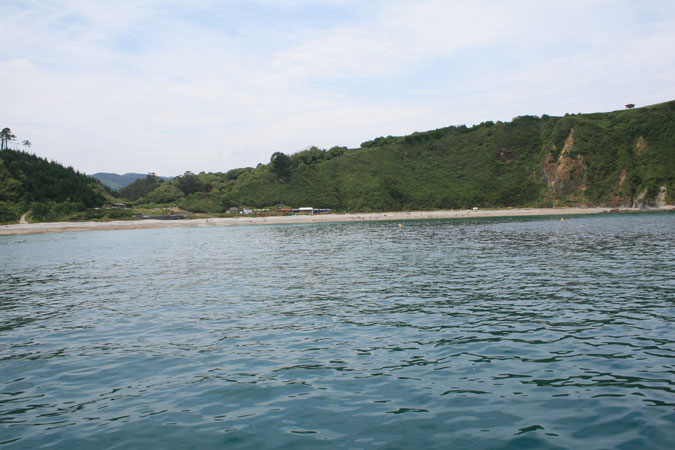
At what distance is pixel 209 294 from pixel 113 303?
4.25 m

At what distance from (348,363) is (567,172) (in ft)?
509

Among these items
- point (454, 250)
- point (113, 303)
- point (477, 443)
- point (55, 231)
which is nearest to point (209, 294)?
point (113, 303)

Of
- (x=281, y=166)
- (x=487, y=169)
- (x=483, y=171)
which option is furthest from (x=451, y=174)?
(x=281, y=166)

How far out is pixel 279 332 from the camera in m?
14.6

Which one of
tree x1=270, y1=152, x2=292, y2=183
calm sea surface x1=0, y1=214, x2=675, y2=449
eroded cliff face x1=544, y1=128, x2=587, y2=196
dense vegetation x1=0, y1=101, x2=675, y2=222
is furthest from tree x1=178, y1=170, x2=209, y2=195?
calm sea surface x1=0, y1=214, x2=675, y2=449

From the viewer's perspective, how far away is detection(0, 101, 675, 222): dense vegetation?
12794 centimetres

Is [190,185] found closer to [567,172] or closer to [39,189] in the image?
[39,189]

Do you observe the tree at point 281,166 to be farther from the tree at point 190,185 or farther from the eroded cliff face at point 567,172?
the eroded cliff face at point 567,172

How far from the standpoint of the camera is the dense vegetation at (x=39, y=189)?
116 metres

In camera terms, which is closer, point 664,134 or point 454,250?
point 454,250

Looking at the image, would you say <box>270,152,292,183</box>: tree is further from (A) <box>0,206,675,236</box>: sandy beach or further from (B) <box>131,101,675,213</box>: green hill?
(A) <box>0,206,675,236</box>: sandy beach

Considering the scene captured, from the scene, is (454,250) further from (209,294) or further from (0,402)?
(0,402)

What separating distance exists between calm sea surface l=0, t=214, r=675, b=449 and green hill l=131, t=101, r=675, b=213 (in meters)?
127

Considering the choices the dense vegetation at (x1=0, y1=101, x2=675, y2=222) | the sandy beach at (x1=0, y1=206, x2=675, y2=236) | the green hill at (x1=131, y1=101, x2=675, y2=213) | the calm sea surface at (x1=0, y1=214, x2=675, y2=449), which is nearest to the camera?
the calm sea surface at (x1=0, y1=214, x2=675, y2=449)
